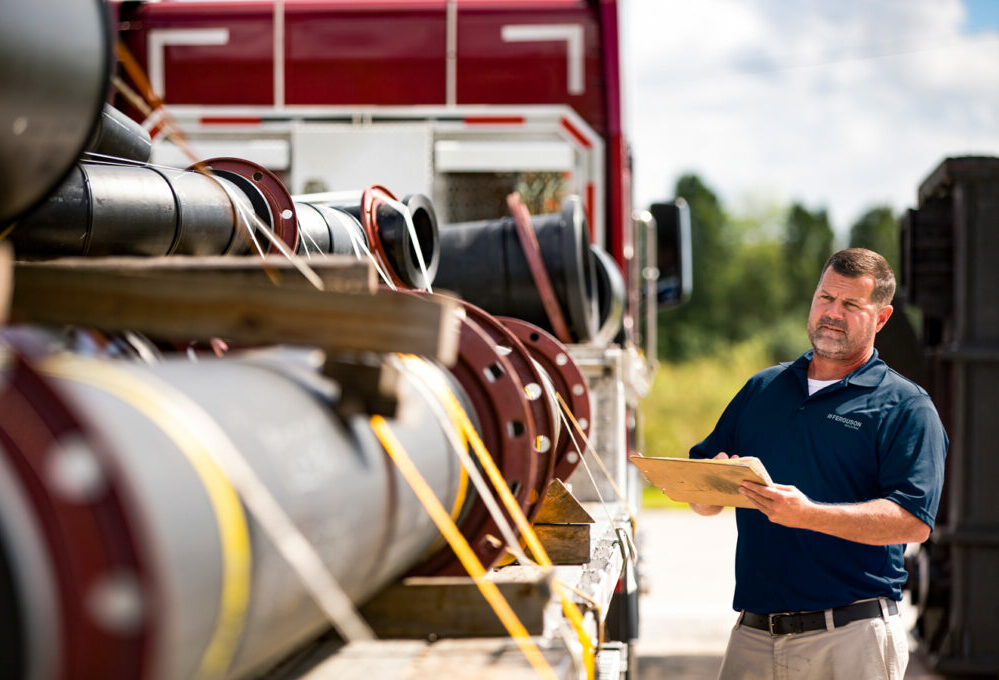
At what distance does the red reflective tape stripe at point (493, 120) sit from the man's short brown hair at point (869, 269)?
2971mm

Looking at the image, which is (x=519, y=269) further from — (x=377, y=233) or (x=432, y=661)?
(x=432, y=661)

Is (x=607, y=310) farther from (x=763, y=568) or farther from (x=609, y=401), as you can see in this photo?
(x=763, y=568)

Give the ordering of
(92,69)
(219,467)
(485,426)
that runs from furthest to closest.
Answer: (485,426), (92,69), (219,467)

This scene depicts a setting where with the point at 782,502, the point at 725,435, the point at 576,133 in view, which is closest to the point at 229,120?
the point at 576,133

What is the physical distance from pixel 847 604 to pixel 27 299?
2.40m

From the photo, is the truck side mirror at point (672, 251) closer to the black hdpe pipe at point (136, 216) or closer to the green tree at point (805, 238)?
the black hdpe pipe at point (136, 216)

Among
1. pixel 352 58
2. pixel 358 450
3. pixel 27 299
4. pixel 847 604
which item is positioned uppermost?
pixel 352 58

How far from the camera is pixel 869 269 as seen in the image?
11.3 feet

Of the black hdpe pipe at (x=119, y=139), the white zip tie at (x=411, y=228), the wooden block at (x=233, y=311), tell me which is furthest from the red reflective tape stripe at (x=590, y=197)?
the wooden block at (x=233, y=311)

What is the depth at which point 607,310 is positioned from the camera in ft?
18.7

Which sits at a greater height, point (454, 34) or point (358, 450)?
point (454, 34)

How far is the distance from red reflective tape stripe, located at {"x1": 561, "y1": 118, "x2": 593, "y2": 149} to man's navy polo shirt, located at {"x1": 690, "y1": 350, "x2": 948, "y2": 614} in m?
2.95

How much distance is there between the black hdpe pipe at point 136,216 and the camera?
8.24ft

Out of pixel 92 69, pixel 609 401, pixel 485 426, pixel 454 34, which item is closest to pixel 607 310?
pixel 609 401
